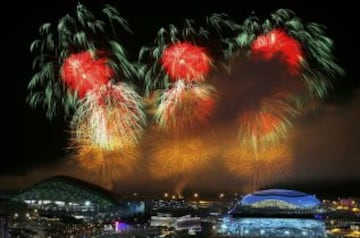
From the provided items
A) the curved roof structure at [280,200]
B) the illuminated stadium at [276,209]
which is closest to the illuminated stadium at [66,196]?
the illuminated stadium at [276,209]

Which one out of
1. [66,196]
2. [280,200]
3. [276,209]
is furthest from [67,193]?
[280,200]

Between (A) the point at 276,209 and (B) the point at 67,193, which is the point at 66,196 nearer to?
(B) the point at 67,193

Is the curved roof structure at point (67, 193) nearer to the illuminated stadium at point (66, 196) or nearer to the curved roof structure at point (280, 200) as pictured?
the illuminated stadium at point (66, 196)

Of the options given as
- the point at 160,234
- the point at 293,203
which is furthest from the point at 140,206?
the point at 160,234

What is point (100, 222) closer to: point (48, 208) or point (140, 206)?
point (48, 208)

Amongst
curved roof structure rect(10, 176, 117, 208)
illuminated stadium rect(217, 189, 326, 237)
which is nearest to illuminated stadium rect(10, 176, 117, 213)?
curved roof structure rect(10, 176, 117, 208)

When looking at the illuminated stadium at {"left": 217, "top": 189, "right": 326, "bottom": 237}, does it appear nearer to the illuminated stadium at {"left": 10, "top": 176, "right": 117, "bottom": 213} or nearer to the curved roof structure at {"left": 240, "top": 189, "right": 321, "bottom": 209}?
the curved roof structure at {"left": 240, "top": 189, "right": 321, "bottom": 209}
